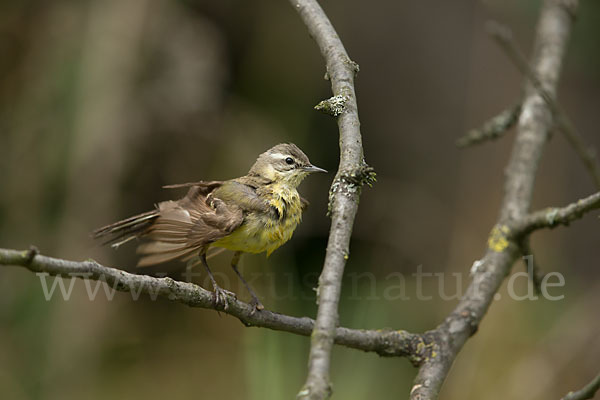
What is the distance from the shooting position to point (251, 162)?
19.7 ft

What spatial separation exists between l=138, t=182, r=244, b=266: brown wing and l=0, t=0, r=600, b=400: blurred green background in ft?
3.67

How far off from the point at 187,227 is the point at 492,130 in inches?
86.0

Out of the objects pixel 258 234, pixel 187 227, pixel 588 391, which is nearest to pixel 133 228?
pixel 187 227

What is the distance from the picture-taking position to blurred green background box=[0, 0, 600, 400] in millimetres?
5176

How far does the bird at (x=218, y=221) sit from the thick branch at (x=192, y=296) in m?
0.40

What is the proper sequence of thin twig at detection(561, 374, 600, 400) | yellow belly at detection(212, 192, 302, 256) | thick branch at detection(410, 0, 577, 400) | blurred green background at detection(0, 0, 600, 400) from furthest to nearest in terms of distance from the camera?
blurred green background at detection(0, 0, 600, 400), yellow belly at detection(212, 192, 302, 256), thick branch at detection(410, 0, 577, 400), thin twig at detection(561, 374, 600, 400)

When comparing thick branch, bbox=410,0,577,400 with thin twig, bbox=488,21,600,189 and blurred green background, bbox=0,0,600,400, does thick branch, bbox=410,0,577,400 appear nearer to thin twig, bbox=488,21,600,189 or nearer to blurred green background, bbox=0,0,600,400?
thin twig, bbox=488,21,600,189

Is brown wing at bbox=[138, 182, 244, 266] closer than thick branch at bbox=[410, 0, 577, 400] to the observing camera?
No

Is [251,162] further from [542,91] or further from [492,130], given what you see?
[542,91]

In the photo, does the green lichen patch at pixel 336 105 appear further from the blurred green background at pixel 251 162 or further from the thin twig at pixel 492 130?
the blurred green background at pixel 251 162

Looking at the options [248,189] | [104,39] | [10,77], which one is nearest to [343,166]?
[248,189]

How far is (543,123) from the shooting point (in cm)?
436

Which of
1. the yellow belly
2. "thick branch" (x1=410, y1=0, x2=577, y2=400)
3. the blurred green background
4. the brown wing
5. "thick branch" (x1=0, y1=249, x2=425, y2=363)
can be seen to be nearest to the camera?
"thick branch" (x1=0, y1=249, x2=425, y2=363)

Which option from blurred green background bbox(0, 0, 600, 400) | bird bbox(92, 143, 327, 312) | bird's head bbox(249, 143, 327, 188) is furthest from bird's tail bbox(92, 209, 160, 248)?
blurred green background bbox(0, 0, 600, 400)
